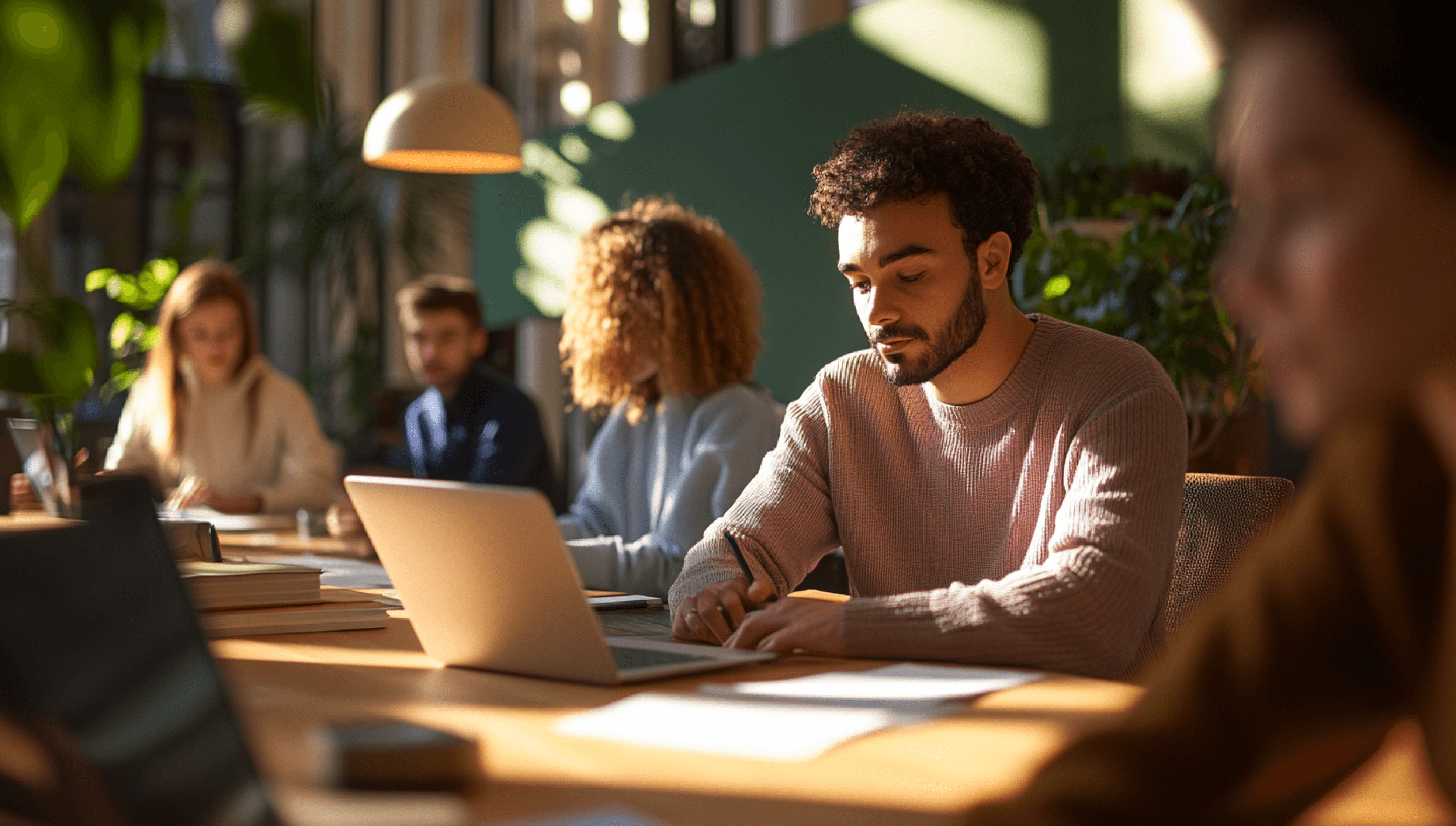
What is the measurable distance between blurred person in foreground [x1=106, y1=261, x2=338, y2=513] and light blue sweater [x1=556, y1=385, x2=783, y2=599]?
4.18 feet

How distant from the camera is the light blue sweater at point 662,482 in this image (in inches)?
93.0

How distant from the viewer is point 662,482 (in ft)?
8.71

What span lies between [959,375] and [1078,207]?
1.91 m

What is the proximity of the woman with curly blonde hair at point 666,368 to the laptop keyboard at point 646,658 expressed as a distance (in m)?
1.14

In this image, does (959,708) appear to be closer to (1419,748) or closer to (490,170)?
(1419,748)

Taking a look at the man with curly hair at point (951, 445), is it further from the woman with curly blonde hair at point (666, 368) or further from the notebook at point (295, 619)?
the woman with curly blonde hair at point (666, 368)

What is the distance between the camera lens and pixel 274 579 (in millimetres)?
1629

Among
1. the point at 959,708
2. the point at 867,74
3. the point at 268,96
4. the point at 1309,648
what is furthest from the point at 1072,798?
the point at 867,74

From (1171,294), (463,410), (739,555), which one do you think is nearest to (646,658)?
(739,555)

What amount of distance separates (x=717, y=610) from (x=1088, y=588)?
1.38ft

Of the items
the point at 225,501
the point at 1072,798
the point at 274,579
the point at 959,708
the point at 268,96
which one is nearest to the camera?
the point at 268,96

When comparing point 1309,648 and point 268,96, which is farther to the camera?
point 1309,648

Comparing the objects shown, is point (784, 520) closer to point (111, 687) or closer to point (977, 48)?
point (111, 687)

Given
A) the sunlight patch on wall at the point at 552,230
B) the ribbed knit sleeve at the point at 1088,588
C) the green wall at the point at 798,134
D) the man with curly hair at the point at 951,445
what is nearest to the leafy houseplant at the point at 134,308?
the sunlight patch on wall at the point at 552,230
